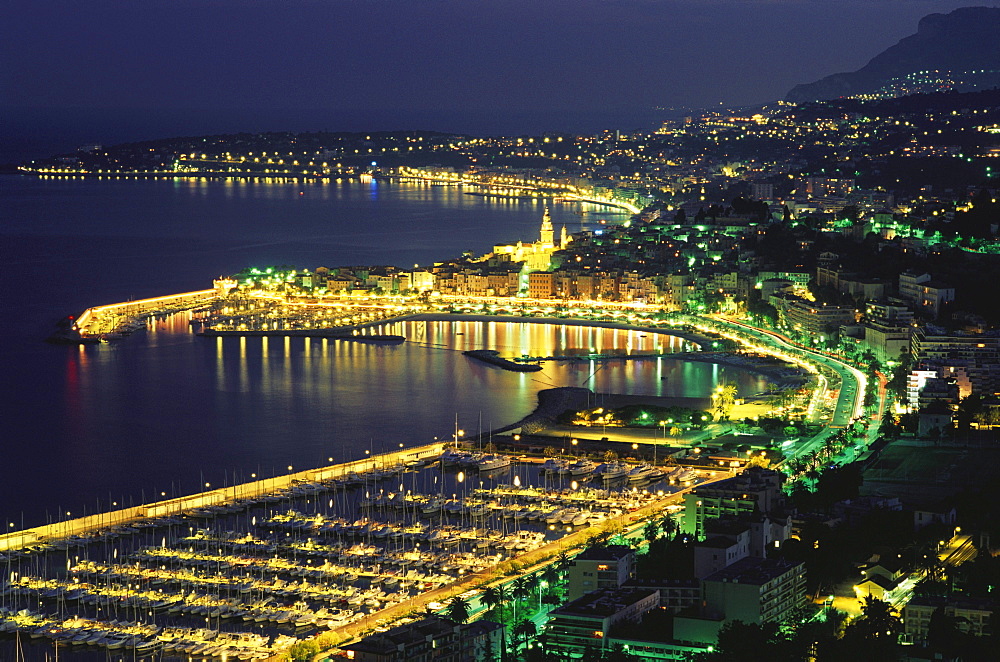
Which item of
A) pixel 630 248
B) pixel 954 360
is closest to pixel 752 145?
pixel 630 248

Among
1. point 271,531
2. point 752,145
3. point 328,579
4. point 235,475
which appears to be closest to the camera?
point 328,579

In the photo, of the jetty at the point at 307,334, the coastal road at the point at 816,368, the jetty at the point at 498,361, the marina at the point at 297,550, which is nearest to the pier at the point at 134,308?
the jetty at the point at 307,334

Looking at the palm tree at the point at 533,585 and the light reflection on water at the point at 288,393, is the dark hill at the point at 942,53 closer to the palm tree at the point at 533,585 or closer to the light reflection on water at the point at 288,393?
the light reflection on water at the point at 288,393

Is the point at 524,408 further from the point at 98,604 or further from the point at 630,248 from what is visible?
the point at 630,248

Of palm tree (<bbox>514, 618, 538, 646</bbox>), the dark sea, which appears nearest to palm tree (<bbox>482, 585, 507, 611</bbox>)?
palm tree (<bbox>514, 618, 538, 646</bbox>)

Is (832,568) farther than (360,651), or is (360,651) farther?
(832,568)

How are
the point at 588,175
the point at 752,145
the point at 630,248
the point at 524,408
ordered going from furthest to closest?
the point at 588,175
the point at 752,145
the point at 630,248
the point at 524,408

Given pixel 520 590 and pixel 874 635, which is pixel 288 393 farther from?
pixel 874 635
